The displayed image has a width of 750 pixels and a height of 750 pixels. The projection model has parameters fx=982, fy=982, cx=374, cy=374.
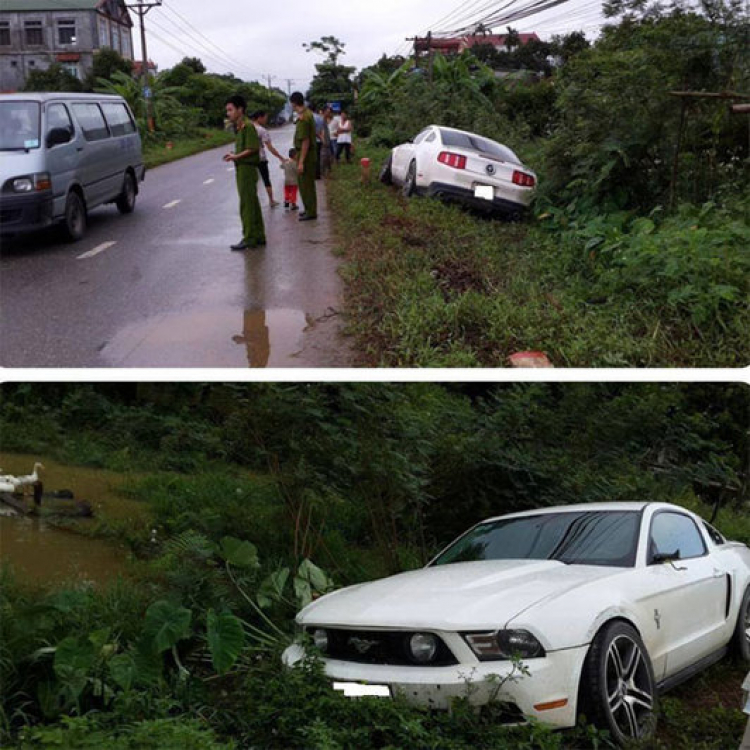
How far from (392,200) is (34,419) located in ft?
25.0

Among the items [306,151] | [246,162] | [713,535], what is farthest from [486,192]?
[713,535]

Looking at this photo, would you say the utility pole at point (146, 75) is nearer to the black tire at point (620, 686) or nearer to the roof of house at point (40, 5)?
the roof of house at point (40, 5)

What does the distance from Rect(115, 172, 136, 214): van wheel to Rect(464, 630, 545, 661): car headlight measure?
12812mm

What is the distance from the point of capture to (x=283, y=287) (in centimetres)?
1031

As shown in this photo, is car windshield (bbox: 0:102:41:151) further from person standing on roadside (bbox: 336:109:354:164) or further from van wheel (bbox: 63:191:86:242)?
person standing on roadside (bbox: 336:109:354:164)

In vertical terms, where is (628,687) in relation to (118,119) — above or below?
below

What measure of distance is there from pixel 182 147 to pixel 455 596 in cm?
3148

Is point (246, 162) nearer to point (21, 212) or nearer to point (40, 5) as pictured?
point (21, 212)

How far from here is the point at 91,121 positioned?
1444 centimetres

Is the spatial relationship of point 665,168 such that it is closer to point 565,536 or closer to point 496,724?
point 565,536

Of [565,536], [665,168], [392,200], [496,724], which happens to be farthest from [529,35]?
[496,724]

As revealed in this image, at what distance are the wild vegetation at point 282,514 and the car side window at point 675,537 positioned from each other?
816 mm

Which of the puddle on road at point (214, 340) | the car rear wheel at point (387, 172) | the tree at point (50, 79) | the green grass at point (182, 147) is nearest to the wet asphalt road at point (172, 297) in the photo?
the puddle on road at point (214, 340)

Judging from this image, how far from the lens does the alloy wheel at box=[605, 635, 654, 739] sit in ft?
15.3
